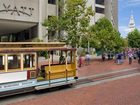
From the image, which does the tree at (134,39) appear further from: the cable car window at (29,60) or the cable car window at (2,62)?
the cable car window at (2,62)

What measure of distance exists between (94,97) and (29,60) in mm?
3639

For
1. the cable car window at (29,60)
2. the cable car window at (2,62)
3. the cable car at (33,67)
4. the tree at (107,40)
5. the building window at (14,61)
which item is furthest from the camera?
the tree at (107,40)

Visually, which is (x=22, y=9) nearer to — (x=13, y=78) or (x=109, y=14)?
(x=109, y=14)

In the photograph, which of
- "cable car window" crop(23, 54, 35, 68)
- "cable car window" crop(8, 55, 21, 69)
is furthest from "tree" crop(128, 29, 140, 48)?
"cable car window" crop(8, 55, 21, 69)

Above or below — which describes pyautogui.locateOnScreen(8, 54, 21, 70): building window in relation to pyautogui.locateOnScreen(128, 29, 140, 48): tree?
below

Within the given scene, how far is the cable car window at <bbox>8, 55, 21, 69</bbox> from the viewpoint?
14351 mm

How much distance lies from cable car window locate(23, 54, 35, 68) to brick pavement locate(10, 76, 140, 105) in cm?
Answer: 166

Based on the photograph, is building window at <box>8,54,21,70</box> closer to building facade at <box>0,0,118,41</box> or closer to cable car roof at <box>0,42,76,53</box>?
cable car roof at <box>0,42,76,53</box>

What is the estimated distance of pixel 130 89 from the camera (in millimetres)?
16562

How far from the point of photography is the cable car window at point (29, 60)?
1500 centimetres

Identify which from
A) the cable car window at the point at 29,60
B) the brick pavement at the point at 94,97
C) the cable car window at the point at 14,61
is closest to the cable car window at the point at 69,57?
the brick pavement at the point at 94,97

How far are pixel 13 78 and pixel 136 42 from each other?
3519 inches

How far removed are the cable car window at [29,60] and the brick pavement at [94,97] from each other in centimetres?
166

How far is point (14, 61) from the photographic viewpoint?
47.7ft
